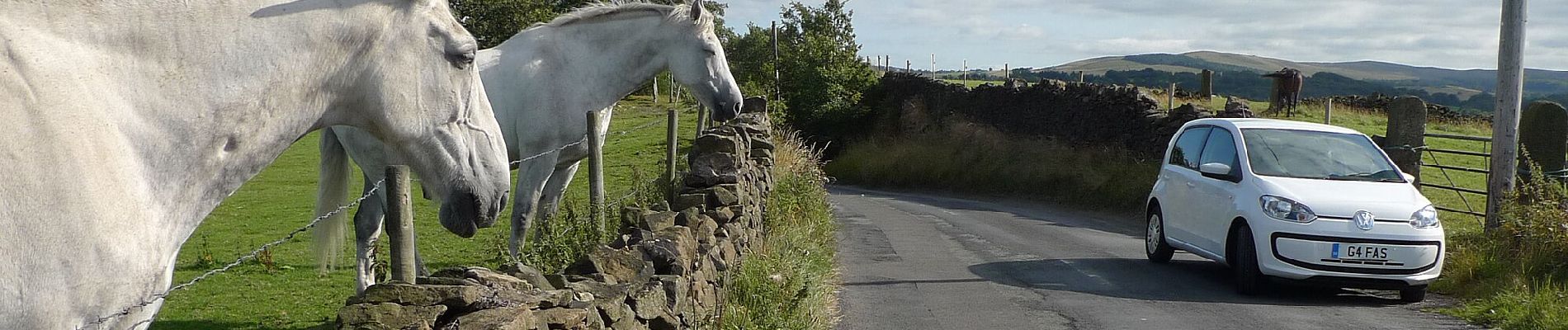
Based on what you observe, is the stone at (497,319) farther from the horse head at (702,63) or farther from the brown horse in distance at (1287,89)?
the brown horse in distance at (1287,89)

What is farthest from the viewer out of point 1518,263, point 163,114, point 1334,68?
point 1334,68

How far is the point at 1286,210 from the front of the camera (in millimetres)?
8836

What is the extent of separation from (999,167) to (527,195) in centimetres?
1837

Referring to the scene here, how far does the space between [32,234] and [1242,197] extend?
28.2ft

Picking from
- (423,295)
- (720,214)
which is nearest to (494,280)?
(423,295)

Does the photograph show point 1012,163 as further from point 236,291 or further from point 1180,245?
point 236,291

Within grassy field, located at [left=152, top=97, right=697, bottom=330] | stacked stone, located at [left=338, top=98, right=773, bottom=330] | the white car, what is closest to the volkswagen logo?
the white car

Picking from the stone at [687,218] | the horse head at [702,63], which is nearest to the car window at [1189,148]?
the horse head at [702,63]

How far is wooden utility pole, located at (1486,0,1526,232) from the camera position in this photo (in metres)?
10.1

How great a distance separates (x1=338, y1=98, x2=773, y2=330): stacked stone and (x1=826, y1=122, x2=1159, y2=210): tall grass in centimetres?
1254

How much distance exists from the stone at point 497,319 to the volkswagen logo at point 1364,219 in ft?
23.6

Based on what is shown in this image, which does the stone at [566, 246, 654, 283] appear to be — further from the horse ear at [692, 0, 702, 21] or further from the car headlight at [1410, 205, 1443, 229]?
the car headlight at [1410, 205, 1443, 229]

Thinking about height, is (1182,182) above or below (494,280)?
below

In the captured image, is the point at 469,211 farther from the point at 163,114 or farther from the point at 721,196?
the point at 721,196
